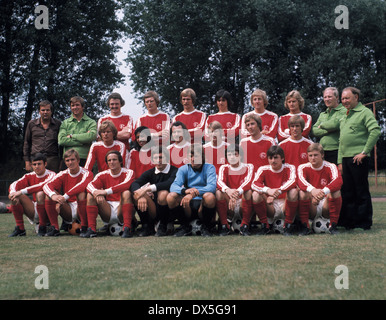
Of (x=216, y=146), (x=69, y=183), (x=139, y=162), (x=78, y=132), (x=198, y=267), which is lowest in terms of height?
(x=198, y=267)

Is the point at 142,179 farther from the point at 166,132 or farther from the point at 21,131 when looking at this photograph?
the point at 21,131

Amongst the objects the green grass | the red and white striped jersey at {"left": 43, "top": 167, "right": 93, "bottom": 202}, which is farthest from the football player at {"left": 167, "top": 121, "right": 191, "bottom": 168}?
the green grass

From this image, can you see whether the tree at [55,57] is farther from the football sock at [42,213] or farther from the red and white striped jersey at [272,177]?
the red and white striped jersey at [272,177]

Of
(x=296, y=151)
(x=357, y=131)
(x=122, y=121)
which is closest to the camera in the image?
(x=357, y=131)

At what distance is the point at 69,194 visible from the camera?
6750 mm

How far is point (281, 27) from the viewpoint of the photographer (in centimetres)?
2823

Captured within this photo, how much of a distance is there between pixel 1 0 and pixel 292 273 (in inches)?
909

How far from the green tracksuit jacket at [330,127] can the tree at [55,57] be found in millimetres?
17453

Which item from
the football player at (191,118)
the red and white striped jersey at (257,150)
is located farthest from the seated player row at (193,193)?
the football player at (191,118)

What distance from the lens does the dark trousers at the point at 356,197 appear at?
6895 mm

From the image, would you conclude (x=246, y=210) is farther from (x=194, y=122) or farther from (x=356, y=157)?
(x=194, y=122)

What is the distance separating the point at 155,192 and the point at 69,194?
3.87 feet

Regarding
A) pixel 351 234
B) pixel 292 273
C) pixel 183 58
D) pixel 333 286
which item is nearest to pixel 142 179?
pixel 351 234

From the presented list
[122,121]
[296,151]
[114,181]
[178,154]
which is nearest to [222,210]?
[178,154]
